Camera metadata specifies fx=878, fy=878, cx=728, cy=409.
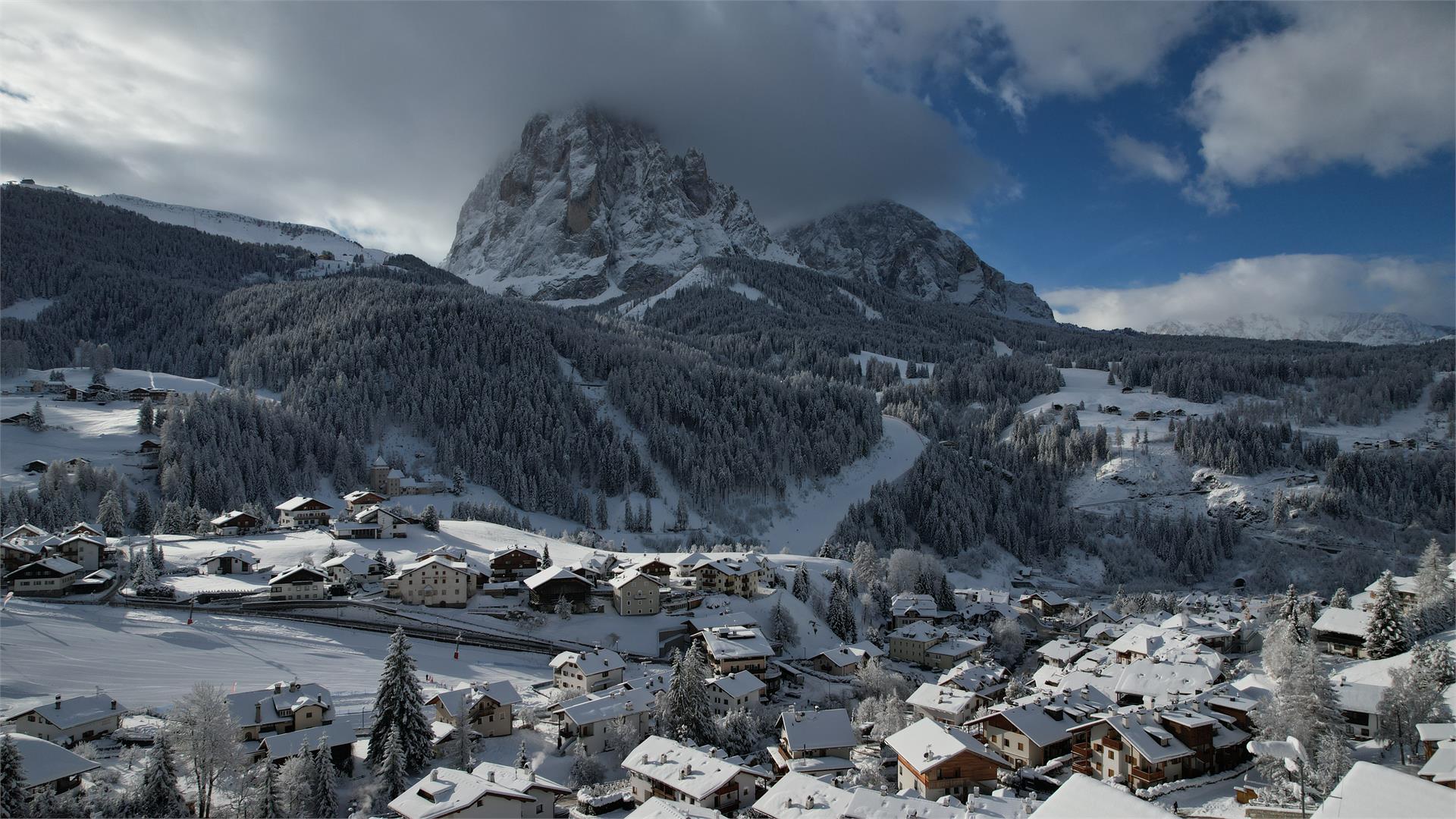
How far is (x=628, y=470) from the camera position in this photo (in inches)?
5074

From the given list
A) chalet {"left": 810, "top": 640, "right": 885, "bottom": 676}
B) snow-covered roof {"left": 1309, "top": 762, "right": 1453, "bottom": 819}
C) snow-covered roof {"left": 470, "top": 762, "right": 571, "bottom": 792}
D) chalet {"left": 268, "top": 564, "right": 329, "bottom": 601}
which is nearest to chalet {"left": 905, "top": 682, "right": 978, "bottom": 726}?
chalet {"left": 810, "top": 640, "right": 885, "bottom": 676}

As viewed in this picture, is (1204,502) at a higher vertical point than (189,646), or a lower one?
higher

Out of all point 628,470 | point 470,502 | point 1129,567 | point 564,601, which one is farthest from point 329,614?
point 1129,567

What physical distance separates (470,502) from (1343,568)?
104 meters

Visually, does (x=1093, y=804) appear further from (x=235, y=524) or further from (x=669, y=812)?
(x=235, y=524)

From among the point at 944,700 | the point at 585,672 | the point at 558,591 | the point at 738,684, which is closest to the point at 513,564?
the point at 558,591

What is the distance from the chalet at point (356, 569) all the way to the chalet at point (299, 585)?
8.01 feet

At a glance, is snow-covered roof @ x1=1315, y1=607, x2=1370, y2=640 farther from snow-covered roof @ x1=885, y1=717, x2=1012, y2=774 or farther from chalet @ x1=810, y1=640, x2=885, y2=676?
snow-covered roof @ x1=885, y1=717, x2=1012, y2=774

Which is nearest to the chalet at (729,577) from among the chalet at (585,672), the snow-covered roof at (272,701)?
the chalet at (585,672)

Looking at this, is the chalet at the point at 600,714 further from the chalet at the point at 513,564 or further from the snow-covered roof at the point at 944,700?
the chalet at the point at 513,564

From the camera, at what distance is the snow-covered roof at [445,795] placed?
30452 mm

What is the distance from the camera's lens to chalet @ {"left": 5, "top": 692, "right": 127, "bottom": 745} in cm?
3588

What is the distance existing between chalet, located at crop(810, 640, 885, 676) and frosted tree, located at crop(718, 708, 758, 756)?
543 inches

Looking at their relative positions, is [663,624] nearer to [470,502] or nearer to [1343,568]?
[470,502]
